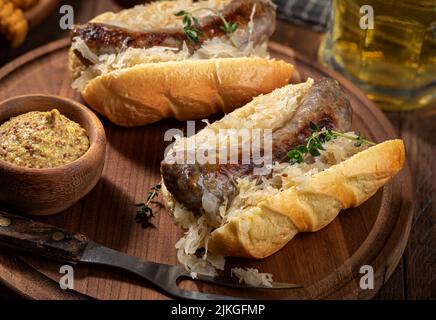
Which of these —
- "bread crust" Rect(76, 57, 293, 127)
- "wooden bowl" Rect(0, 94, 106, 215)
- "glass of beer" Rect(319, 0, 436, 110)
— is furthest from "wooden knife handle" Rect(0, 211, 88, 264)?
"glass of beer" Rect(319, 0, 436, 110)

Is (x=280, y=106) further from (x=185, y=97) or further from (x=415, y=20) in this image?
(x=415, y=20)

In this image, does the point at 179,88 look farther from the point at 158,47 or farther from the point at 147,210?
the point at 147,210

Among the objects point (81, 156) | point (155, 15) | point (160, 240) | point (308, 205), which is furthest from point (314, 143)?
point (155, 15)

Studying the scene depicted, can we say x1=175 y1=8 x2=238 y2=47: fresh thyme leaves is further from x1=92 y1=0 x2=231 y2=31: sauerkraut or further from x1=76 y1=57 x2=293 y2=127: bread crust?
x1=76 y1=57 x2=293 y2=127: bread crust

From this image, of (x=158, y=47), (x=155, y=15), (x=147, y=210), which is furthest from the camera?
(x=155, y=15)

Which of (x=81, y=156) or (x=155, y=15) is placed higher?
(x=155, y=15)

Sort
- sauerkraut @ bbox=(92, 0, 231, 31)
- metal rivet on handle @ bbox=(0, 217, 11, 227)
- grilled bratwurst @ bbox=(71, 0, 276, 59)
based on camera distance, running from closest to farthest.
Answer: metal rivet on handle @ bbox=(0, 217, 11, 227), grilled bratwurst @ bbox=(71, 0, 276, 59), sauerkraut @ bbox=(92, 0, 231, 31)
